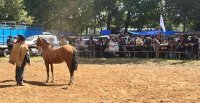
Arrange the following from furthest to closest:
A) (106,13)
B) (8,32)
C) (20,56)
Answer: (106,13) → (8,32) → (20,56)

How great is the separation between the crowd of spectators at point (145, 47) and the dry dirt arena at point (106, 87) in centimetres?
691

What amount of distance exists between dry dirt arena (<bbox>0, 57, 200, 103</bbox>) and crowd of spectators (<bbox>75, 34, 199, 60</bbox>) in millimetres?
6907

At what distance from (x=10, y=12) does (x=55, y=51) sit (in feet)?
105

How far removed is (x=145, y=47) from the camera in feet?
90.1

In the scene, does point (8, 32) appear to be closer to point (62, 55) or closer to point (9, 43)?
point (9, 43)

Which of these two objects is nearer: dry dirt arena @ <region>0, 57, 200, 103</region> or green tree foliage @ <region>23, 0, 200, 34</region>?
dry dirt arena @ <region>0, 57, 200, 103</region>

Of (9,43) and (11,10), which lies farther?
(11,10)

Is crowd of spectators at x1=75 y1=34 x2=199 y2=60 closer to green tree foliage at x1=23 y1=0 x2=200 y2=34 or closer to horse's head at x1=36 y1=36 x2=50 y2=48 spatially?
horse's head at x1=36 y1=36 x2=50 y2=48

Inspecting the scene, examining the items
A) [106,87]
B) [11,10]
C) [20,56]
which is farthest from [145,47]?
[11,10]

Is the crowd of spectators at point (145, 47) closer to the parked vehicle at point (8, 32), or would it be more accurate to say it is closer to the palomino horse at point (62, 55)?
Answer: the parked vehicle at point (8, 32)

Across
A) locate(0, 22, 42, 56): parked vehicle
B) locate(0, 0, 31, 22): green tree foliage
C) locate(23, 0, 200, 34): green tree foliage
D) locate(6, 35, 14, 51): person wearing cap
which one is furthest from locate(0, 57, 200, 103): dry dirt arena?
locate(23, 0, 200, 34): green tree foliage

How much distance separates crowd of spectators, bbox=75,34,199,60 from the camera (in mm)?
25422

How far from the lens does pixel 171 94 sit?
12.4m

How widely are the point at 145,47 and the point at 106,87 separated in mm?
13873
